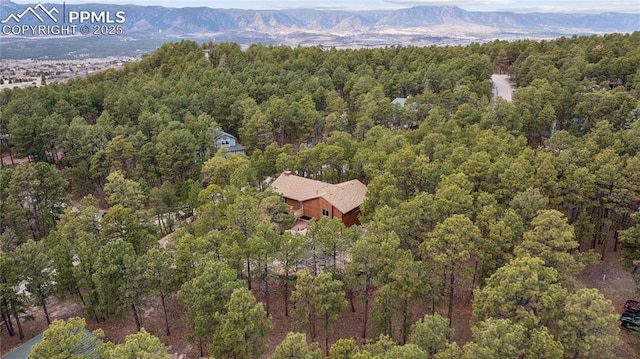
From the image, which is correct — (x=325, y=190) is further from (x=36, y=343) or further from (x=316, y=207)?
(x=36, y=343)

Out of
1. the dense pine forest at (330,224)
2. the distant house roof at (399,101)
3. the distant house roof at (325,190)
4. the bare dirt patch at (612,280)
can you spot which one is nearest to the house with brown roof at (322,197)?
the distant house roof at (325,190)

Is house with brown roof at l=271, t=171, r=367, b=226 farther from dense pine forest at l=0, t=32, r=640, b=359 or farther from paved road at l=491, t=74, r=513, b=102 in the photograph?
paved road at l=491, t=74, r=513, b=102

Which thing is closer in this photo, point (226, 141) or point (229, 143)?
point (226, 141)

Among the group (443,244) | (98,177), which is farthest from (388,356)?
(98,177)

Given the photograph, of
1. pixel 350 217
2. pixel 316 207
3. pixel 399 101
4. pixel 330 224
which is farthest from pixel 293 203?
pixel 399 101

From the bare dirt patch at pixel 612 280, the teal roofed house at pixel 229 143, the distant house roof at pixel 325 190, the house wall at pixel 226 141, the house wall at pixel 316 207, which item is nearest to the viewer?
the bare dirt patch at pixel 612 280

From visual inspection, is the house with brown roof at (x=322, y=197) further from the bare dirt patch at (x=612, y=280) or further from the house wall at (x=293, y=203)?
the bare dirt patch at (x=612, y=280)
